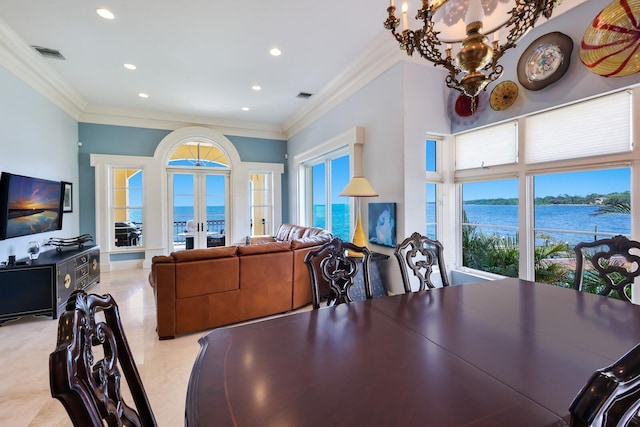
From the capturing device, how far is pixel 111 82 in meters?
4.38

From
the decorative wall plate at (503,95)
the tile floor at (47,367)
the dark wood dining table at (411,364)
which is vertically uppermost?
the decorative wall plate at (503,95)

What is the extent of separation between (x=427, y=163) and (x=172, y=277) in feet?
10.8

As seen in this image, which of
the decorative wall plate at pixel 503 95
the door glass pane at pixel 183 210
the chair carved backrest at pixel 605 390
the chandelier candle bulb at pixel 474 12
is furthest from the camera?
the door glass pane at pixel 183 210

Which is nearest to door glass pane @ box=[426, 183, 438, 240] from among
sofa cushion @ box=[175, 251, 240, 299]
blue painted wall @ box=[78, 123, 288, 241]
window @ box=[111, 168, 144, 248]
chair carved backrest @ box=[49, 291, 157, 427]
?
sofa cushion @ box=[175, 251, 240, 299]

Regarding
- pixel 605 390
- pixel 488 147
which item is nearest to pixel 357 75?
pixel 488 147

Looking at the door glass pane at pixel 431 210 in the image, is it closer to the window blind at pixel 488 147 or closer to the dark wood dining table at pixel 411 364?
the window blind at pixel 488 147

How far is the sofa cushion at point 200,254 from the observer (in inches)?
109

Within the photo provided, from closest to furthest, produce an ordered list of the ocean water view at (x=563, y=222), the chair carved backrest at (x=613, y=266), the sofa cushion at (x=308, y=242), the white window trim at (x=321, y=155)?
1. the chair carved backrest at (x=613, y=266)
2. the ocean water view at (x=563, y=222)
3. the sofa cushion at (x=308, y=242)
4. the white window trim at (x=321, y=155)

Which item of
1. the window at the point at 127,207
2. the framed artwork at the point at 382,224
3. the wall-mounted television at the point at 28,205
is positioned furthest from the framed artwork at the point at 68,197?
the framed artwork at the point at 382,224

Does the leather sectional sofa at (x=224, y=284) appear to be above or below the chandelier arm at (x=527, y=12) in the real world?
below

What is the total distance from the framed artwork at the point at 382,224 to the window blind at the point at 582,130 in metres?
1.51

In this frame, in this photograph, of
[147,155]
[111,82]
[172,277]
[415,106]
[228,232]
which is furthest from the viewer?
[228,232]

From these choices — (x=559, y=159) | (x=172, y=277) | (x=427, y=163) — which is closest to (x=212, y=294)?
(x=172, y=277)

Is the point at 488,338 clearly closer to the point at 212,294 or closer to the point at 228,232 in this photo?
the point at 212,294
